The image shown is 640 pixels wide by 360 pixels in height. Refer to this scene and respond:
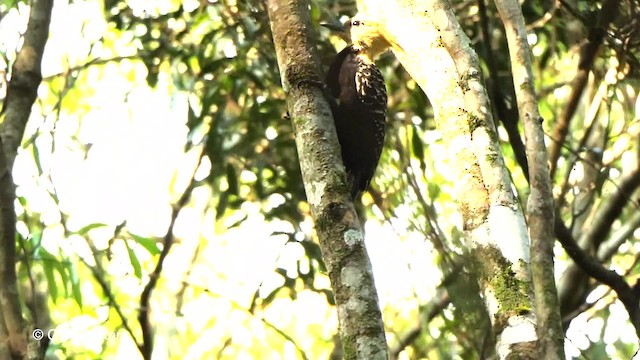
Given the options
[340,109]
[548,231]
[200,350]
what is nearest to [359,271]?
[548,231]

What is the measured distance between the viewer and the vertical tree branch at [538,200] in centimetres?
191

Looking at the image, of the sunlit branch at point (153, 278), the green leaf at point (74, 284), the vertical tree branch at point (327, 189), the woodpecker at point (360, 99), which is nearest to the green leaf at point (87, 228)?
the green leaf at point (74, 284)

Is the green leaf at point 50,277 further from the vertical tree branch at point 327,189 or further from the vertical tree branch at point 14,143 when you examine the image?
the vertical tree branch at point 327,189

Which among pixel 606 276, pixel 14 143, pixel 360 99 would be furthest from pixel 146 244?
pixel 606 276

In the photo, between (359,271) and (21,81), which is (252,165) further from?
(359,271)

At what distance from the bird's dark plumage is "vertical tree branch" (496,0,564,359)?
1306 mm

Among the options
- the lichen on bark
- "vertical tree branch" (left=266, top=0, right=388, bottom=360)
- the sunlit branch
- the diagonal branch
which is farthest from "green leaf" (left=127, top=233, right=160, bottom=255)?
the lichen on bark

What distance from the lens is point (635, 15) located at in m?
4.22

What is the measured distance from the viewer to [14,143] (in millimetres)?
3135

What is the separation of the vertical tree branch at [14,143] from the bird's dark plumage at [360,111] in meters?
1.27

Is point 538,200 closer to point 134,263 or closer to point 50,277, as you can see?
point 50,277

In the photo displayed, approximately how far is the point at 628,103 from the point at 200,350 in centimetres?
356

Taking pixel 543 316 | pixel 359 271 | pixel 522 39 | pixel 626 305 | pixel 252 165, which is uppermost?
pixel 252 165

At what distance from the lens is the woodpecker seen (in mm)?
3908
